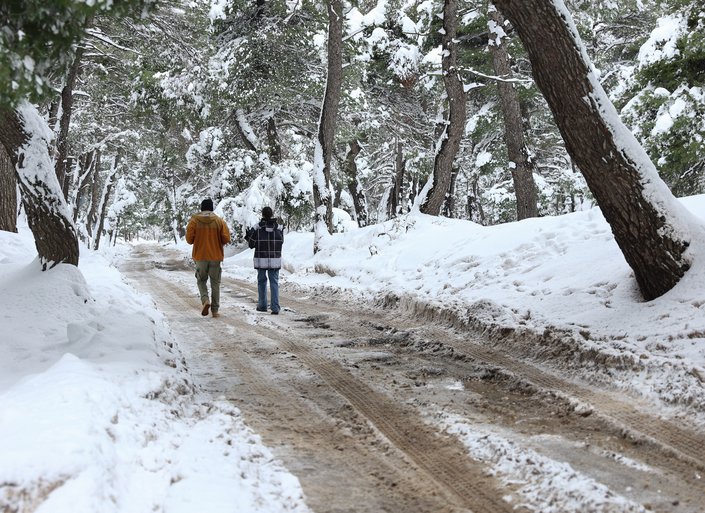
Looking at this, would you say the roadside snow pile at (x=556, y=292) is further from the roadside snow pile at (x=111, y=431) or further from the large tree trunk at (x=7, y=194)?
the large tree trunk at (x=7, y=194)

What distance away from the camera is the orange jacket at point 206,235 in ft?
29.1

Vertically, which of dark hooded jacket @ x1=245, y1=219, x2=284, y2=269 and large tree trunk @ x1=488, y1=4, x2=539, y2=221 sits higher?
large tree trunk @ x1=488, y1=4, x2=539, y2=221

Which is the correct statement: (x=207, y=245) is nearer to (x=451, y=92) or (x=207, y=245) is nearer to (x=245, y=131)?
(x=451, y=92)

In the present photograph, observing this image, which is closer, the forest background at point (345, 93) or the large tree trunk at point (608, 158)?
the large tree trunk at point (608, 158)

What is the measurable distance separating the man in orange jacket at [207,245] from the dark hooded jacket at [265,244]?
70cm

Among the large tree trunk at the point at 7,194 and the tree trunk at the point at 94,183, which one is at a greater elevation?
the tree trunk at the point at 94,183

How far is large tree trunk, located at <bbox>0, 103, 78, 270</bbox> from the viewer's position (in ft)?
20.5

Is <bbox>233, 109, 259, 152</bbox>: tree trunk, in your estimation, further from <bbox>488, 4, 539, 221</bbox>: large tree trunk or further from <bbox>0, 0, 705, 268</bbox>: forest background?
<bbox>488, 4, 539, 221</bbox>: large tree trunk

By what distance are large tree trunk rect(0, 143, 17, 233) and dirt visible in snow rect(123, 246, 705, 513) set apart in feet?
20.4

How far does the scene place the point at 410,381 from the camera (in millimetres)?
4965

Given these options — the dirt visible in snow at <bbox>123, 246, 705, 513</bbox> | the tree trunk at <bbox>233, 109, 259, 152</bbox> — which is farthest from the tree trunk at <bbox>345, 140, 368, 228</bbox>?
the dirt visible in snow at <bbox>123, 246, 705, 513</bbox>

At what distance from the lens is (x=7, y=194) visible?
11.0 meters

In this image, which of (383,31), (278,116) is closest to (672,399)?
(383,31)

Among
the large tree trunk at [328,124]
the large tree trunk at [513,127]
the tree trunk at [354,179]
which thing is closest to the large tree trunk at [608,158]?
the large tree trunk at [513,127]
